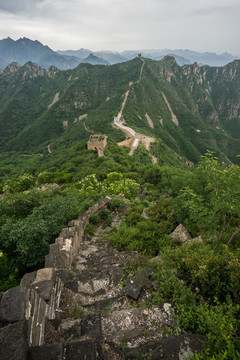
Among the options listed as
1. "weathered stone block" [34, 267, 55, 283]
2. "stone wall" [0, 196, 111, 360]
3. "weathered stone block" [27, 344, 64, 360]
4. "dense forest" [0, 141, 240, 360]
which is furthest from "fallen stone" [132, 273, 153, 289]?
"weathered stone block" [27, 344, 64, 360]

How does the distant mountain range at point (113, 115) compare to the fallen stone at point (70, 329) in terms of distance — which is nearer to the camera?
the fallen stone at point (70, 329)

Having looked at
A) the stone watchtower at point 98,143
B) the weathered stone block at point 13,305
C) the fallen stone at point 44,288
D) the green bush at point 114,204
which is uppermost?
the weathered stone block at point 13,305

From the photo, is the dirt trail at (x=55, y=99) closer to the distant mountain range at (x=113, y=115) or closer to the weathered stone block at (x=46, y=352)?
the distant mountain range at (x=113, y=115)

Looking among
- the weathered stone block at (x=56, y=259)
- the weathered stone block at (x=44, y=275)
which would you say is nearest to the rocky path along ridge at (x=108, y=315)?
the weathered stone block at (x=56, y=259)

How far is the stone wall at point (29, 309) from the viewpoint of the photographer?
109 inches

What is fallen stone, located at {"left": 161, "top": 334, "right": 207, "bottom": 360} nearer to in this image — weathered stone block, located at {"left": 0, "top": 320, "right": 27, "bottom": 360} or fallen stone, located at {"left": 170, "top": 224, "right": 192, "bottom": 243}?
weathered stone block, located at {"left": 0, "top": 320, "right": 27, "bottom": 360}

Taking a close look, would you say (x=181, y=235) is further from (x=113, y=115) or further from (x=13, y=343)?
(x=113, y=115)

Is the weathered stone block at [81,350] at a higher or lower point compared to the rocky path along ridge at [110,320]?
higher

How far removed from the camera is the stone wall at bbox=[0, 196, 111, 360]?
2.76m

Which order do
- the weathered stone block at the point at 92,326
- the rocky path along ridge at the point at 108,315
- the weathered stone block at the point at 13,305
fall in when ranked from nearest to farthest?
the weathered stone block at the point at 13,305 → the rocky path along ridge at the point at 108,315 → the weathered stone block at the point at 92,326

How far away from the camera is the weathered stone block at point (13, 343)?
2.65 meters

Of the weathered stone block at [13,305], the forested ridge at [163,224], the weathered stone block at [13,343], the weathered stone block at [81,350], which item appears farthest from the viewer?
the forested ridge at [163,224]

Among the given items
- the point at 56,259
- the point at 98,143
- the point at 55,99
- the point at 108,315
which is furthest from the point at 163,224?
the point at 55,99

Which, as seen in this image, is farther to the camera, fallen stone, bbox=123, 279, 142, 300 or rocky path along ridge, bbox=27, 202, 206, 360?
fallen stone, bbox=123, 279, 142, 300
